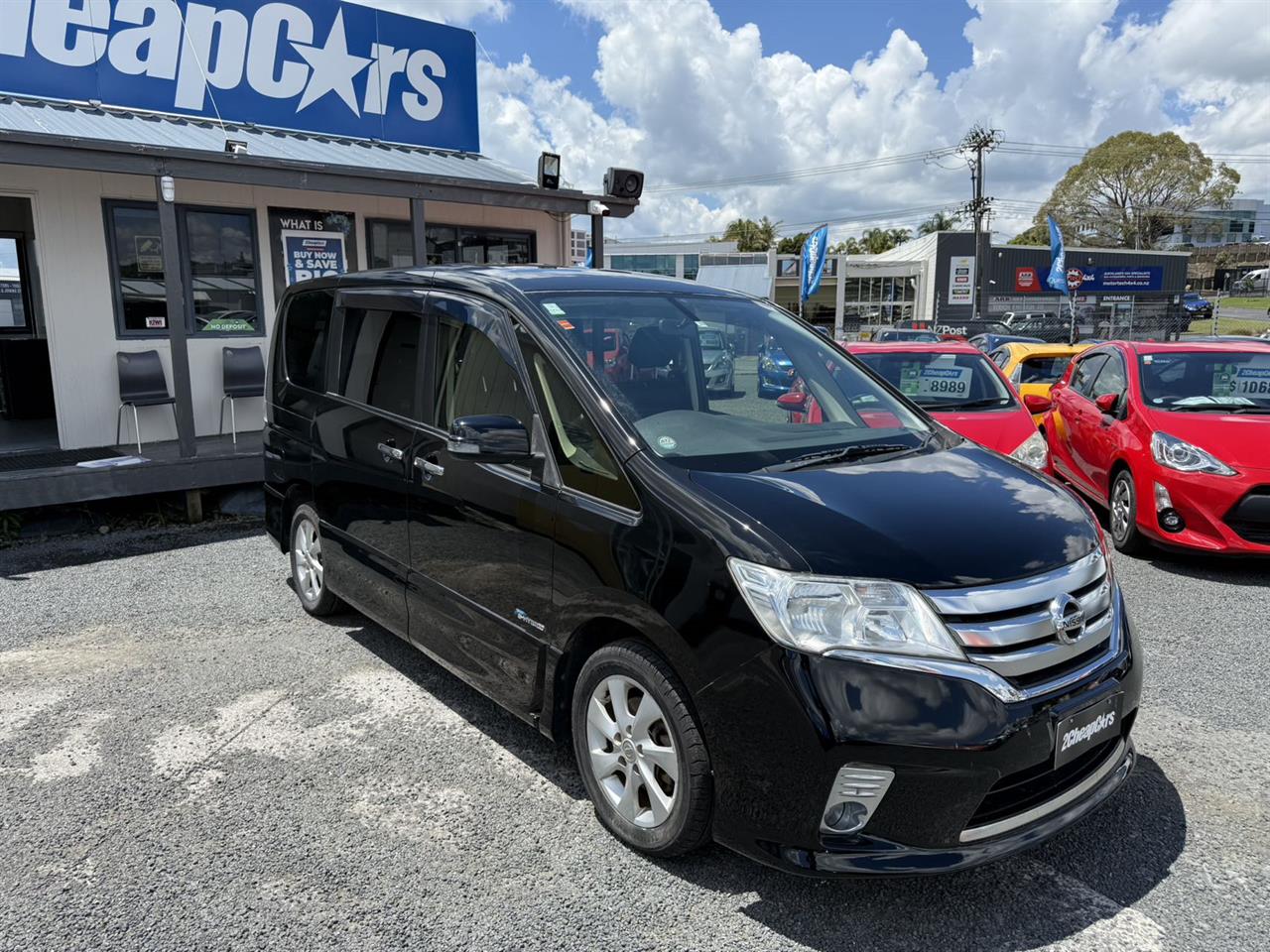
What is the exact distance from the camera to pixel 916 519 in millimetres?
2715

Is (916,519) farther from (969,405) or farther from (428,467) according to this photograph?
(969,405)

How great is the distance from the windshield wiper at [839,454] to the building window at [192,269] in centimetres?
776

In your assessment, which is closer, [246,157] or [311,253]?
[246,157]

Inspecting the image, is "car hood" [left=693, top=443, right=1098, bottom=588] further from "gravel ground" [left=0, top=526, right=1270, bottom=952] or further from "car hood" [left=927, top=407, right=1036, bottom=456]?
"car hood" [left=927, top=407, right=1036, bottom=456]

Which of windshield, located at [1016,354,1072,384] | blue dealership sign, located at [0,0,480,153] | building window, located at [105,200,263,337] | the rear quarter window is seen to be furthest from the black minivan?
windshield, located at [1016,354,1072,384]

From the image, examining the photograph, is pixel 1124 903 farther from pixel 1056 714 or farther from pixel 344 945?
pixel 344 945

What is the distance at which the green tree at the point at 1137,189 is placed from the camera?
64438 millimetres

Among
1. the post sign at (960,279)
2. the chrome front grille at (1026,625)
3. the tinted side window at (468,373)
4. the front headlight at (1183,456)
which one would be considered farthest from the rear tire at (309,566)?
the post sign at (960,279)

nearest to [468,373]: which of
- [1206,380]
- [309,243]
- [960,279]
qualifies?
[1206,380]

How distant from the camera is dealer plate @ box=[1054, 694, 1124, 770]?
2551 millimetres

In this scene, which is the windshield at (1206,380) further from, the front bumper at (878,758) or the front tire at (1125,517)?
the front bumper at (878,758)

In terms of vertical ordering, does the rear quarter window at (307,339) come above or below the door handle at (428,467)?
above

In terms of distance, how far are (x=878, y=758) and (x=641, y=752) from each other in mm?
793

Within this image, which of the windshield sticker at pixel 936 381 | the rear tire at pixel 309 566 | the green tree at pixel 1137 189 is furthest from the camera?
the green tree at pixel 1137 189
